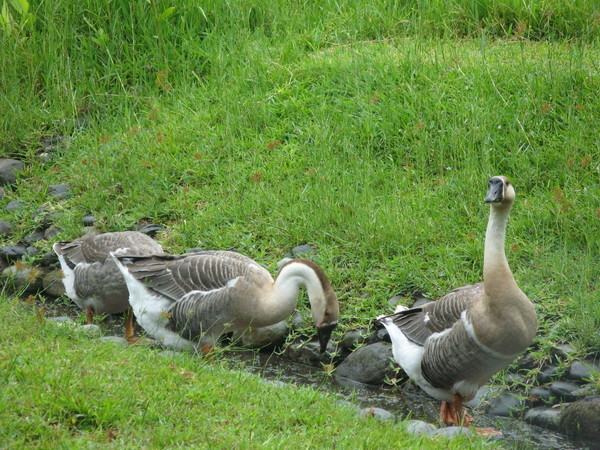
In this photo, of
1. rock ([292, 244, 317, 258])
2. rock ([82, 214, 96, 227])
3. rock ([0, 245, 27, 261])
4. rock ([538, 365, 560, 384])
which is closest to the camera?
rock ([538, 365, 560, 384])

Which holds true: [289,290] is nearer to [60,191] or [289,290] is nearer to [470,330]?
[470,330]

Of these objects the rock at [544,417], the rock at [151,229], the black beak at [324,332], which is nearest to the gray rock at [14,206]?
the rock at [151,229]

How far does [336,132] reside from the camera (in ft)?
30.8

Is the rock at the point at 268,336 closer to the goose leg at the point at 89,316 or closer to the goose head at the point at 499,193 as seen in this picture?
the goose leg at the point at 89,316

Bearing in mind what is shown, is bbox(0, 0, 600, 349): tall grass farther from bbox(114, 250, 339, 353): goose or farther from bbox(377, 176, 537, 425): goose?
bbox(377, 176, 537, 425): goose

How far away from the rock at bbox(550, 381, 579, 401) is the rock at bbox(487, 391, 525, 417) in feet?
0.86

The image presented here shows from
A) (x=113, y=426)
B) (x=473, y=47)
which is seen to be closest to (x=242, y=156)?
(x=473, y=47)

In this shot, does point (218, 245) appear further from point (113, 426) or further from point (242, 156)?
point (113, 426)

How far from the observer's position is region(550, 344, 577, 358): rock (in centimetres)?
615

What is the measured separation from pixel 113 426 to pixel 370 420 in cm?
161

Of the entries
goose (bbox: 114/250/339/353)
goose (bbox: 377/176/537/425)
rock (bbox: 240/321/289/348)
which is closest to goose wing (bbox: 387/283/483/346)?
goose (bbox: 377/176/537/425)

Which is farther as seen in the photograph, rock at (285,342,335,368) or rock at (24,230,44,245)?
rock at (24,230,44,245)

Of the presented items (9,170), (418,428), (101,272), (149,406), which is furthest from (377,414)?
(9,170)

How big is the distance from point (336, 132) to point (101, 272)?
3.43m
